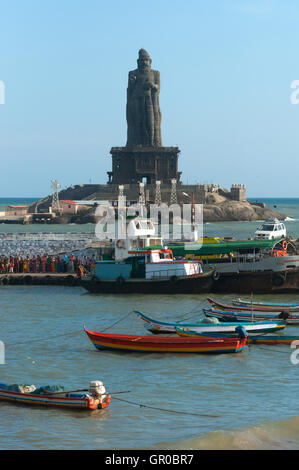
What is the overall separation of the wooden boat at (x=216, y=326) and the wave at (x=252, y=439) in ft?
35.4

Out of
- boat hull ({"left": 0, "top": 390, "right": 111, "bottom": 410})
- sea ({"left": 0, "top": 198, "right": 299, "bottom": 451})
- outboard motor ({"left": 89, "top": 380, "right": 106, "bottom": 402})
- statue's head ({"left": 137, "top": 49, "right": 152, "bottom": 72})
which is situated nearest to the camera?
sea ({"left": 0, "top": 198, "right": 299, "bottom": 451})

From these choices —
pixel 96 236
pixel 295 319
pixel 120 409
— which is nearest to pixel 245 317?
pixel 295 319

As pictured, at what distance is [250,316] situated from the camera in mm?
37750

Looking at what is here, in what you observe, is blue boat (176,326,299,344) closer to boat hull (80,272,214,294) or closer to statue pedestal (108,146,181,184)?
boat hull (80,272,214,294)

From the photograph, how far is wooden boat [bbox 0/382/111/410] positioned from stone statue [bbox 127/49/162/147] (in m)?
147

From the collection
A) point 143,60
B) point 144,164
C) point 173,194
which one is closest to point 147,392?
point 173,194

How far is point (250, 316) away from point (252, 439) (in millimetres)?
15558

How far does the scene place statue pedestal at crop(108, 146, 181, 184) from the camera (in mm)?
170250

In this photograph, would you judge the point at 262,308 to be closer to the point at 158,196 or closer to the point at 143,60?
the point at 158,196

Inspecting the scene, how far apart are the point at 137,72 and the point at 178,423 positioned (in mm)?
153962

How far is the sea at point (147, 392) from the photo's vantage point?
22484mm


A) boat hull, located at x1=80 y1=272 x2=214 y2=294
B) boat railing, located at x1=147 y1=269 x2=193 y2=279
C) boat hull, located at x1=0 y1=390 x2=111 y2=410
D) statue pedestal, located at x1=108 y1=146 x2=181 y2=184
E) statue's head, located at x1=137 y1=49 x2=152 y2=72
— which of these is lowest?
boat hull, located at x1=0 y1=390 x2=111 y2=410

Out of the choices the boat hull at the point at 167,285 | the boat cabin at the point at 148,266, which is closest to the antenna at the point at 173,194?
the boat cabin at the point at 148,266

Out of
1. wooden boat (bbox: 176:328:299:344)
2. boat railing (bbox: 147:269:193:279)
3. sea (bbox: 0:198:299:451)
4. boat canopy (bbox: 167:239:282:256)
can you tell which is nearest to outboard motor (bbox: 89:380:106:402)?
sea (bbox: 0:198:299:451)
